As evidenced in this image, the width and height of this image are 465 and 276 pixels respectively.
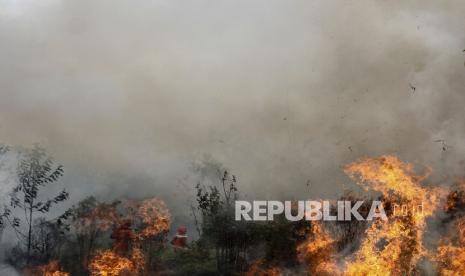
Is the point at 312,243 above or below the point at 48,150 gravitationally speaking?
below

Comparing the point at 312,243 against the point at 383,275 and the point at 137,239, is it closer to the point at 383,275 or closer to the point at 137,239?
the point at 383,275

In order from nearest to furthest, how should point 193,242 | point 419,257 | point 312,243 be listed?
point 419,257 < point 312,243 < point 193,242

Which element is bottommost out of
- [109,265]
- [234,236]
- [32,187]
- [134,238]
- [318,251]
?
[109,265]

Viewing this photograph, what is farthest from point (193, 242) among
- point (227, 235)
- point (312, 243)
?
point (312, 243)

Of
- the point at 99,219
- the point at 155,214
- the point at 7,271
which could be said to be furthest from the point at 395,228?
the point at 7,271

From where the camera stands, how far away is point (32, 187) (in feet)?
96.1

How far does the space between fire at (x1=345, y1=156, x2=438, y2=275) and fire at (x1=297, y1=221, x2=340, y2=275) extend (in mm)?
1380

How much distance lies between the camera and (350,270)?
25094 mm

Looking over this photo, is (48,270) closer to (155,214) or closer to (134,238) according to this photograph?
(134,238)

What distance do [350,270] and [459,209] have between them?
6.02m

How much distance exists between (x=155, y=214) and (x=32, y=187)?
7.00 metres

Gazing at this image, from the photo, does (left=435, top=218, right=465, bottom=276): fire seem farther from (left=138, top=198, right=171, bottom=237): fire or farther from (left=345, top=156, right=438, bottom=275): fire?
(left=138, top=198, right=171, bottom=237): fire

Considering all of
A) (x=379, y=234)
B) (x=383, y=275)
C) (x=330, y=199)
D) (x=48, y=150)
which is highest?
(x=48, y=150)

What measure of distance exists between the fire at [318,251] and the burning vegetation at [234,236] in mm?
54
